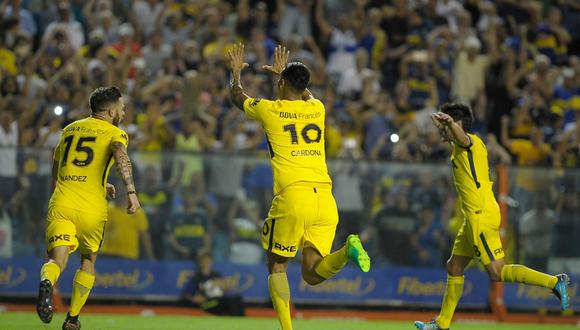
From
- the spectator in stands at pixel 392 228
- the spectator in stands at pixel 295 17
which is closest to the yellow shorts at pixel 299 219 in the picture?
the spectator in stands at pixel 392 228

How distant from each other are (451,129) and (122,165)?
11.7 ft

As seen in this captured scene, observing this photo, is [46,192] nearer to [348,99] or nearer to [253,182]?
[253,182]

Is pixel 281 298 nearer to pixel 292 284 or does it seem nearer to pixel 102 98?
pixel 102 98

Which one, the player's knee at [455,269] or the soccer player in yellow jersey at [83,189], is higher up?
the soccer player in yellow jersey at [83,189]

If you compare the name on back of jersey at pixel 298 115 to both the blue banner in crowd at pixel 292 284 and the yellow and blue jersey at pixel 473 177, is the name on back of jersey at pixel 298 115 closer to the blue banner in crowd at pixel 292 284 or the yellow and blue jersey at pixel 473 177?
the yellow and blue jersey at pixel 473 177

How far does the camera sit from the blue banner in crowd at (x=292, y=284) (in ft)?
56.5

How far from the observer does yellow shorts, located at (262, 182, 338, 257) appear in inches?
416

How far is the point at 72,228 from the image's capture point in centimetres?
1109

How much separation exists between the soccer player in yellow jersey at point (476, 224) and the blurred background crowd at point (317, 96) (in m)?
5.82

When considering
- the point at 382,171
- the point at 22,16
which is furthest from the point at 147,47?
the point at 382,171

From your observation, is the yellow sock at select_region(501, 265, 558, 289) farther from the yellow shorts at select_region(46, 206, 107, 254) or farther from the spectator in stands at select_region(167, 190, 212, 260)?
the spectator in stands at select_region(167, 190, 212, 260)

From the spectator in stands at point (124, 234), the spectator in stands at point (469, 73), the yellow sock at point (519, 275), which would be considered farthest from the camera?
the spectator in stands at point (469, 73)

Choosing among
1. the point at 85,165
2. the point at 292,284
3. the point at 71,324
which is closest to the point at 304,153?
the point at 85,165

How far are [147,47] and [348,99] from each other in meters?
4.10
